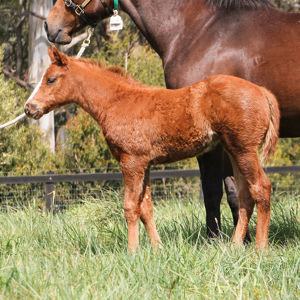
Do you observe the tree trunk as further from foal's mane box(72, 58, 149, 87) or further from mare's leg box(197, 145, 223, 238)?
mare's leg box(197, 145, 223, 238)

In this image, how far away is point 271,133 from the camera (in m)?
3.64

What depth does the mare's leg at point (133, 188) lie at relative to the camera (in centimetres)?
368

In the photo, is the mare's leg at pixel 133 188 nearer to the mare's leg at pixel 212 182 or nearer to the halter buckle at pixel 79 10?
the mare's leg at pixel 212 182

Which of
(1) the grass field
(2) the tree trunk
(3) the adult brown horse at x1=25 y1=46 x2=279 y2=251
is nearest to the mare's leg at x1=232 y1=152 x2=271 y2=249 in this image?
(3) the adult brown horse at x1=25 y1=46 x2=279 y2=251

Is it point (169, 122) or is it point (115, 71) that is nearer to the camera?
point (169, 122)

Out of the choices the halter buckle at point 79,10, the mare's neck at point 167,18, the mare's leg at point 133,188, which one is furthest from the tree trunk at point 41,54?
the mare's leg at point 133,188

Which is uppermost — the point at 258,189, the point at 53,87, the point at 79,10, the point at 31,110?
the point at 79,10

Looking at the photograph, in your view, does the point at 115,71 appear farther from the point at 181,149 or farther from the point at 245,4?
the point at 245,4

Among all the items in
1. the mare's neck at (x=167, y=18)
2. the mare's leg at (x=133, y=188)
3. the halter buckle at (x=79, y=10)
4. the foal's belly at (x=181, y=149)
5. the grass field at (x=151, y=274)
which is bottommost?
the grass field at (x=151, y=274)

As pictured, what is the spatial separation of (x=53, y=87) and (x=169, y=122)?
1.01m

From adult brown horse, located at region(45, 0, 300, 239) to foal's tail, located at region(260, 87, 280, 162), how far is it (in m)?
0.42

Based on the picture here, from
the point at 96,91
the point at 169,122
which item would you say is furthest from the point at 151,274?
the point at 96,91

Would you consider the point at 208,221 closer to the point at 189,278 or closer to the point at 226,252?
the point at 226,252

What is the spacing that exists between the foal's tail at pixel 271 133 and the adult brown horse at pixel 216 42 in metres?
0.42
